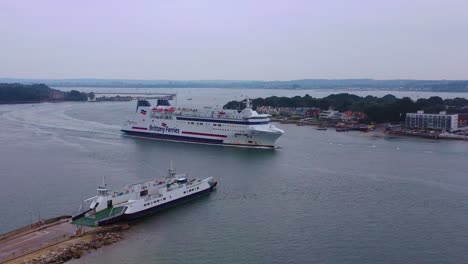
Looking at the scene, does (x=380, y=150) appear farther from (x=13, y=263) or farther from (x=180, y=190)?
(x=13, y=263)

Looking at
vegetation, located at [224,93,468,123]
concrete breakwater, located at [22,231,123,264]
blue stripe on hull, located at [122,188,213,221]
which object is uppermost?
vegetation, located at [224,93,468,123]

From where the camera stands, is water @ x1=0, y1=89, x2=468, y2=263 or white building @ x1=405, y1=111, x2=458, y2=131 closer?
water @ x1=0, y1=89, x2=468, y2=263

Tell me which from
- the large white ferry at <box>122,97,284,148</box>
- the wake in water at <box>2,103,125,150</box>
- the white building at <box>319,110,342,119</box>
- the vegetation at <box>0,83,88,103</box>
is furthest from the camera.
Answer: the vegetation at <box>0,83,88,103</box>

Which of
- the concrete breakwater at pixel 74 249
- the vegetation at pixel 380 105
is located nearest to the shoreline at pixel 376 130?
the vegetation at pixel 380 105

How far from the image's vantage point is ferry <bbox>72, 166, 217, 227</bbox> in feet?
27.6

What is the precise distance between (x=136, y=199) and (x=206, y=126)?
9154 millimetres

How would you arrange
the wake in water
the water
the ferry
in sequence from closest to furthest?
the water → the ferry → the wake in water

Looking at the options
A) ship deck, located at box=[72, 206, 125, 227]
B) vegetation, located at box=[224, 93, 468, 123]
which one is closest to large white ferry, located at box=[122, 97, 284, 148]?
vegetation, located at box=[224, 93, 468, 123]

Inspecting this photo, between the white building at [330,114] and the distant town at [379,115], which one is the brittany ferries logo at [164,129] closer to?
the distant town at [379,115]

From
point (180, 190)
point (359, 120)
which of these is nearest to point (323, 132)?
point (359, 120)

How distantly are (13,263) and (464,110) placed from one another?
85.9ft

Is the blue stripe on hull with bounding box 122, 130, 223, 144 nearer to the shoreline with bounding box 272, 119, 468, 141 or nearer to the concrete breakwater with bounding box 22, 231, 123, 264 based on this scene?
the shoreline with bounding box 272, 119, 468, 141

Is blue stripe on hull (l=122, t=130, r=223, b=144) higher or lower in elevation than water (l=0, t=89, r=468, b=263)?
higher

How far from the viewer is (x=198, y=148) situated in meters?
16.9
